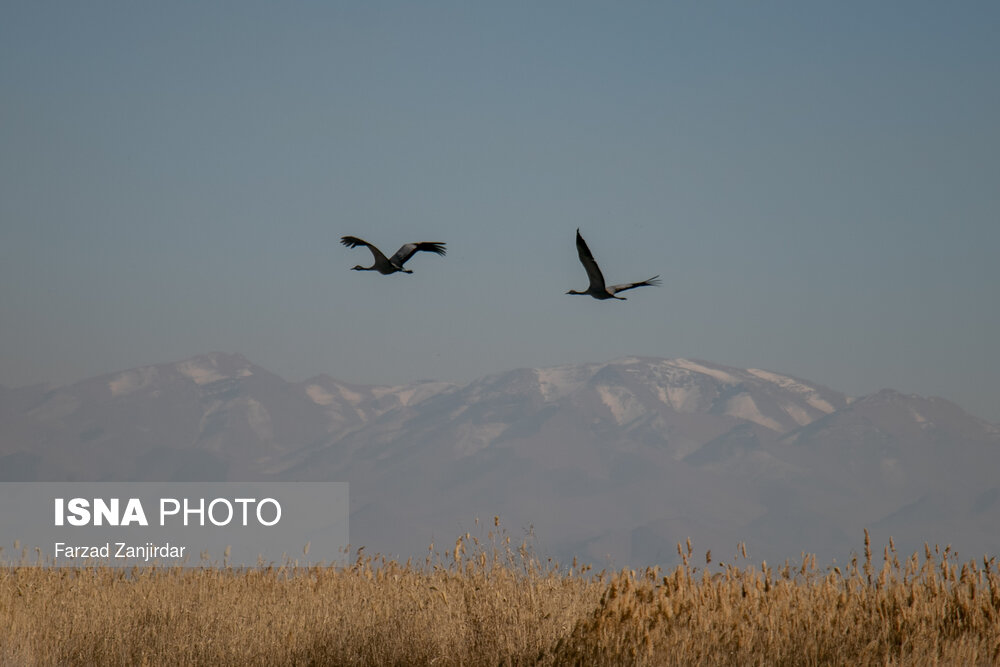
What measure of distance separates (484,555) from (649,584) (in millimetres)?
2065

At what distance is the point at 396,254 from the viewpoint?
47.3 feet

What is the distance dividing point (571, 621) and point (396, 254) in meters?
7.42

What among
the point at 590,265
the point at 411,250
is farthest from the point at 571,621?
the point at 411,250

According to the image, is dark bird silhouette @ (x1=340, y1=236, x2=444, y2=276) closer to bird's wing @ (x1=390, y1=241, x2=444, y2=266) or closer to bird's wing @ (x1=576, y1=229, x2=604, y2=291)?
bird's wing @ (x1=390, y1=241, x2=444, y2=266)

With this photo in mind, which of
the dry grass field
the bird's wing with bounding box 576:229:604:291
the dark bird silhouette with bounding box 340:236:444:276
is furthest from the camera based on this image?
the dark bird silhouette with bounding box 340:236:444:276

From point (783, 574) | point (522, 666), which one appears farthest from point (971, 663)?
point (522, 666)

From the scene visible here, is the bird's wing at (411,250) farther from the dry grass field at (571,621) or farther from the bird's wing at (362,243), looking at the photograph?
the dry grass field at (571,621)

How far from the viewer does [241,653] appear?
7973 millimetres

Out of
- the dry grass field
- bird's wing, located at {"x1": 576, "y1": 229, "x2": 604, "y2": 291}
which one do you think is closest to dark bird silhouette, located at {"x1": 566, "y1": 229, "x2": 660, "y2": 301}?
bird's wing, located at {"x1": 576, "y1": 229, "x2": 604, "y2": 291}

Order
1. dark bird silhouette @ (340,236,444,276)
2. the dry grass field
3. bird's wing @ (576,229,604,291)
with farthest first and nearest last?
dark bird silhouette @ (340,236,444,276) → bird's wing @ (576,229,604,291) → the dry grass field

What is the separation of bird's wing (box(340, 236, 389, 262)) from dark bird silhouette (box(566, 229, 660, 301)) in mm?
2656

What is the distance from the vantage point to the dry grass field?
7.47 metres

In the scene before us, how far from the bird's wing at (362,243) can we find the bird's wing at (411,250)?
19cm

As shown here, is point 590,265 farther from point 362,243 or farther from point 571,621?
point 571,621
